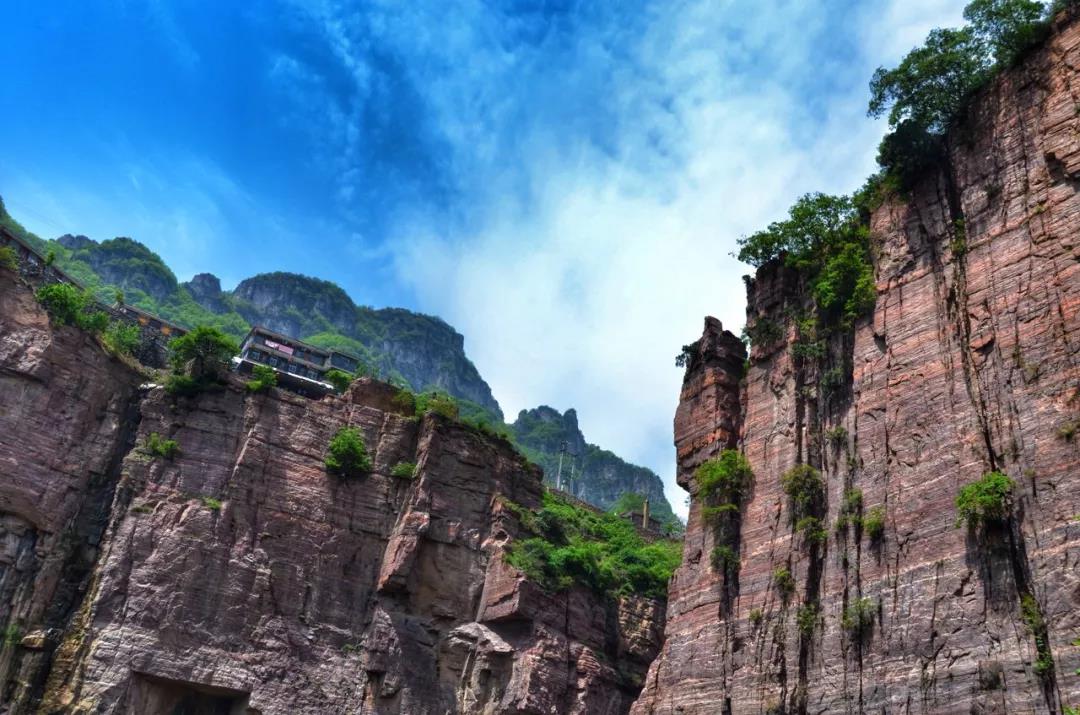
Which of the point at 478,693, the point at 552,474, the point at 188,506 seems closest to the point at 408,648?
the point at 478,693

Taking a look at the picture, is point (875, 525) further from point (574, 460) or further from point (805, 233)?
point (574, 460)

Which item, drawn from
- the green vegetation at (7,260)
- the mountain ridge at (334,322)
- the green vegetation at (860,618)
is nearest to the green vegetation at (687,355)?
the green vegetation at (860,618)

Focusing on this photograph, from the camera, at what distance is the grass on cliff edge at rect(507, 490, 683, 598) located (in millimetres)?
40625

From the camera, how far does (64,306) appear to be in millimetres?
39875

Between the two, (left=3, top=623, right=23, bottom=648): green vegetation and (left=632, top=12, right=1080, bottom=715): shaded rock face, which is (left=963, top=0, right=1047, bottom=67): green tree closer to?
(left=632, top=12, right=1080, bottom=715): shaded rock face

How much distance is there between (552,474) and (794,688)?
9625cm

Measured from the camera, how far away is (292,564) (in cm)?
3856

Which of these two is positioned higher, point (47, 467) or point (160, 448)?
point (160, 448)

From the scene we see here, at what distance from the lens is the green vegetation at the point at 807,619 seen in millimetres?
26312

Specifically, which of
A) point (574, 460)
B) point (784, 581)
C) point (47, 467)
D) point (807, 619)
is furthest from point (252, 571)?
point (574, 460)

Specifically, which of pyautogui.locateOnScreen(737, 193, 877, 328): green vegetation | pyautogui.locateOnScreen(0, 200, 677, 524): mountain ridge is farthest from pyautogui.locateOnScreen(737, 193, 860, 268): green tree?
pyautogui.locateOnScreen(0, 200, 677, 524): mountain ridge

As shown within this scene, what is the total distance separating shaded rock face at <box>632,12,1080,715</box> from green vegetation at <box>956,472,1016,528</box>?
0.25 m

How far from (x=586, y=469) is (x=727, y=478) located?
97208 mm

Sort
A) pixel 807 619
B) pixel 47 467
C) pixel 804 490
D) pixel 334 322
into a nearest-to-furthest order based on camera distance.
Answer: pixel 807 619 < pixel 804 490 < pixel 47 467 < pixel 334 322
